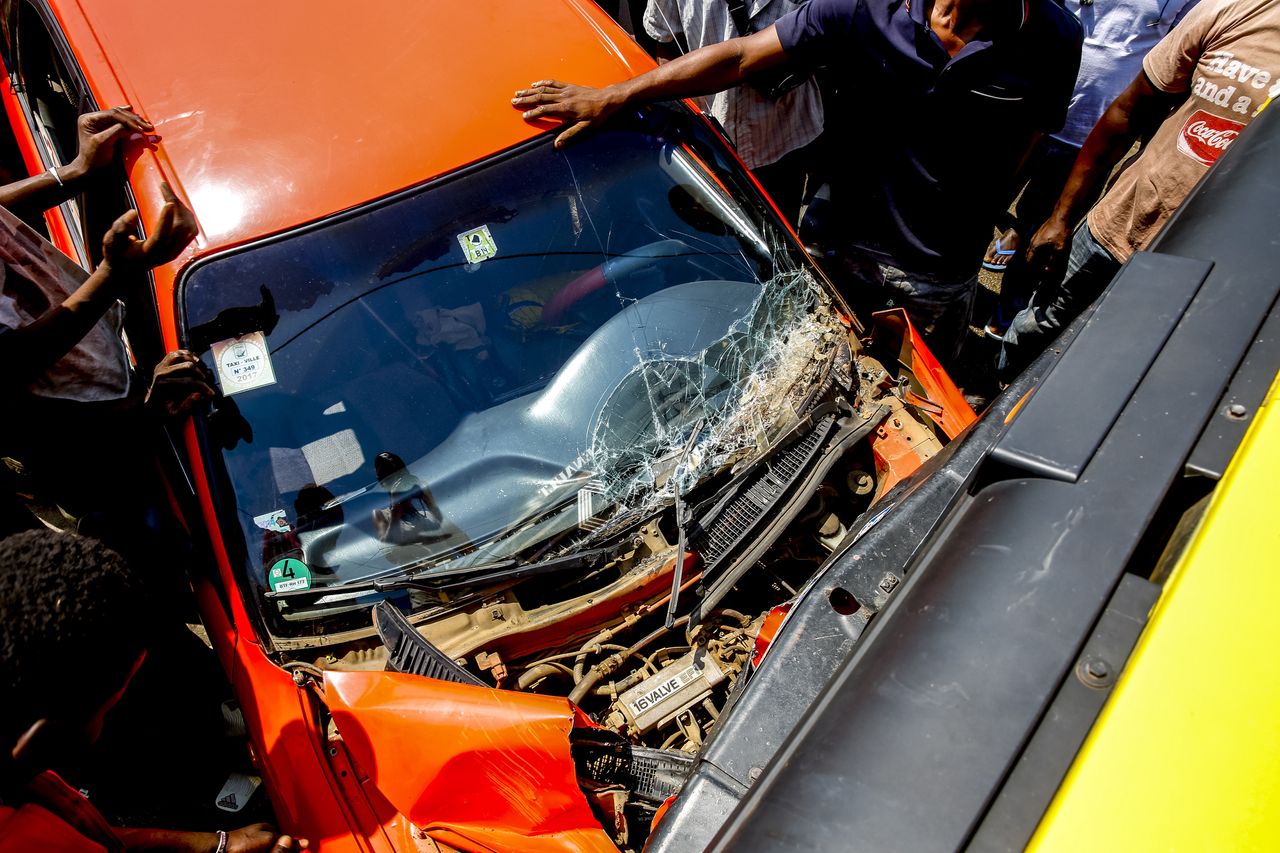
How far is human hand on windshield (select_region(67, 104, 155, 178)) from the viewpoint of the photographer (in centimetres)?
205

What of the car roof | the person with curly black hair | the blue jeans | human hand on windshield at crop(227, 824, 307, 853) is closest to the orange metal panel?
the blue jeans

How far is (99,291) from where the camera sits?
1.93 m

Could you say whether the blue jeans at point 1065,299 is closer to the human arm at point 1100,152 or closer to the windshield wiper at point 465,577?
the human arm at point 1100,152

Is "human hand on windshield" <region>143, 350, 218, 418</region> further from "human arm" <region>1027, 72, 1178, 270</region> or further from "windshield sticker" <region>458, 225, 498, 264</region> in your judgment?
"human arm" <region>1027, 72, 1178, 270</region>

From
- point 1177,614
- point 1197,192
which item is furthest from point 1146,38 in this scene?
point 1177,614

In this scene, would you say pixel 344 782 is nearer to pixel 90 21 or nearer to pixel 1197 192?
pixel 1197 192

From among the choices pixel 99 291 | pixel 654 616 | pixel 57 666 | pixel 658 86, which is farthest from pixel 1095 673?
pixel 99 291

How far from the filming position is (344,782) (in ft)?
5.50

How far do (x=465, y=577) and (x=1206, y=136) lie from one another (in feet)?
8.89

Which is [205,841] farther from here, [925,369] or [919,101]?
[919,101]

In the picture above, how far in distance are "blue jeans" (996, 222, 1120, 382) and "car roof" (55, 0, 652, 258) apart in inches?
73.4

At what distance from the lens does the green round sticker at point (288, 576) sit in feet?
6.07

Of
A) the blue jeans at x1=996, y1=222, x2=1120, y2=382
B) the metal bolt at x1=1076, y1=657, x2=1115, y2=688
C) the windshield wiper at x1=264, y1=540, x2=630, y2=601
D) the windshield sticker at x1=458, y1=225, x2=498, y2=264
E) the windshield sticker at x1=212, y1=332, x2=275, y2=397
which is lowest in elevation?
the blue jeans at x1=996, y1=222, x2=1120, y2=382

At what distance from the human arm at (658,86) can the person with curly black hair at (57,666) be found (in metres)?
1.55
